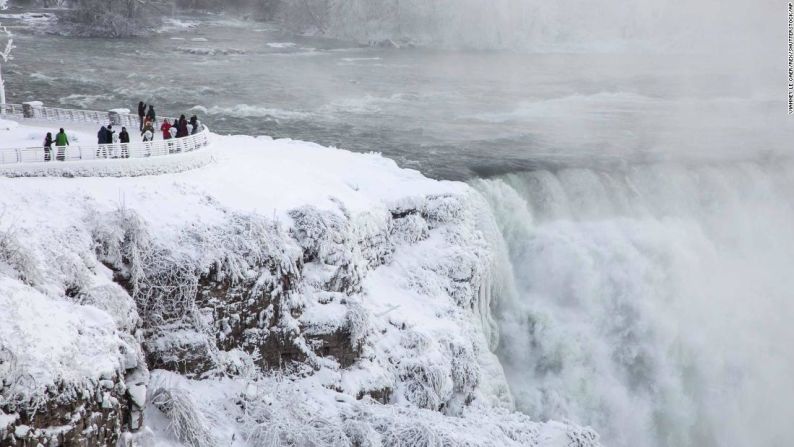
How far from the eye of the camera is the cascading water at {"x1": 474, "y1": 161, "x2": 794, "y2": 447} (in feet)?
107

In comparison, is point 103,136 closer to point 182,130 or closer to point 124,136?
point 124,136

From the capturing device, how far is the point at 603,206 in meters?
38.6

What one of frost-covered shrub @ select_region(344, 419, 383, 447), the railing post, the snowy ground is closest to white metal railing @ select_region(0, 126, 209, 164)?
the snowy ground

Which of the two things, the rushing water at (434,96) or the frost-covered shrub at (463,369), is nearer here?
the frost-covered shrub at (463,369)

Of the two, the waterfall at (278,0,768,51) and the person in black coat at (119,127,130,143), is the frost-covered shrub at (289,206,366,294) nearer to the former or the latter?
the person in black coat at (119,127,130,143)

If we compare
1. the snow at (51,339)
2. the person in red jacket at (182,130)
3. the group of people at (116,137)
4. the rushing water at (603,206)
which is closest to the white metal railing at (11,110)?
the group of people at (116,137)

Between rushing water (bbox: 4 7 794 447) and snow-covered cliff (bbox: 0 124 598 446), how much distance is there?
5479 mm

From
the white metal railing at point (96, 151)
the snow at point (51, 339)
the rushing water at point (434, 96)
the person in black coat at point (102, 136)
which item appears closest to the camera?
the snow at point (51, 339)

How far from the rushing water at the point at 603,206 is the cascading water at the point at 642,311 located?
0.24 ft

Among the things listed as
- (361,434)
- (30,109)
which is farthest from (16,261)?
(30,109)

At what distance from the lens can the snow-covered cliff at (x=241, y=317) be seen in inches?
667

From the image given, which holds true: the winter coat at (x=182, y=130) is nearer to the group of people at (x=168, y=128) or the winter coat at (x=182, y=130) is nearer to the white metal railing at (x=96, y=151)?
the group of people at (x=168, y=128)

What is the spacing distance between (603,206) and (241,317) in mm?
21557

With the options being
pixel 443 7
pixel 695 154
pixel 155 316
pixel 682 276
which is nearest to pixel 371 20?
pixel 443 7
